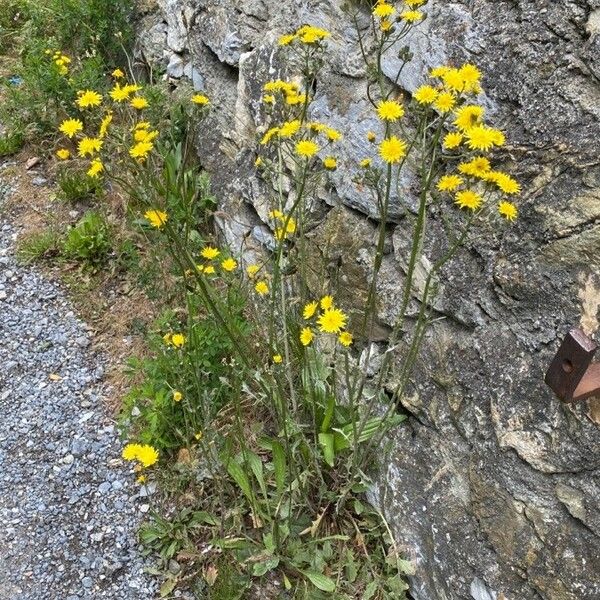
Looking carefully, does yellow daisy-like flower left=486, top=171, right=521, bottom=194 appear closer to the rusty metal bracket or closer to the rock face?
the rock face

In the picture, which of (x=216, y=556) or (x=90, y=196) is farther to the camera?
(x=90, y=196)

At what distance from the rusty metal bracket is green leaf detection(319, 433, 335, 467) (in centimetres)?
108

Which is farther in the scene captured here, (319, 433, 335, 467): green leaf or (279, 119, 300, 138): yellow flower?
(319, 433, 335, 467): green leaf

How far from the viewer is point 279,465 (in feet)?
9.31

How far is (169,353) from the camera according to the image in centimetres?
323

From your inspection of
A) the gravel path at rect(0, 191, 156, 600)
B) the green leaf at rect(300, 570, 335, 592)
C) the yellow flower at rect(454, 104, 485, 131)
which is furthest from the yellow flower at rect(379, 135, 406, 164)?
the gravel path at rect(0, 191, 156, 600)

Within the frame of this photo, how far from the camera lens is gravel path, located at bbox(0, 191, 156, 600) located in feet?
9.49

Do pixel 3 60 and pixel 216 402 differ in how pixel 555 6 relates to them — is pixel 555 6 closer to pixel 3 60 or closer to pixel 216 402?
pixel 216 402

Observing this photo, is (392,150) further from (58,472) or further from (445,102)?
(58,472)

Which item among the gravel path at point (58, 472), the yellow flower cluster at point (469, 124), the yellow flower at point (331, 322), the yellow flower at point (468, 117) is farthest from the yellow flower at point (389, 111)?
the gravel path at point (58, 472)

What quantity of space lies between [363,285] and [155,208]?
1.16 metres

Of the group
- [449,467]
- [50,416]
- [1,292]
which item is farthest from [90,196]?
[449,467]

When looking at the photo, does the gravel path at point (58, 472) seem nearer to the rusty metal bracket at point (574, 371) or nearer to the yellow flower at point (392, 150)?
the rusty metal bracket at point (574, 371)

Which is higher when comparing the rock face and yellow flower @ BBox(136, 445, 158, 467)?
the rock face
